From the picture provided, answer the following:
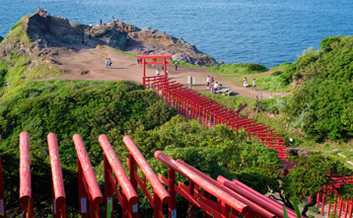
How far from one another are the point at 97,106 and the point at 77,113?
56.7 inches

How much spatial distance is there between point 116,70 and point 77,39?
1033 cm

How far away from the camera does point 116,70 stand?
1592 inches

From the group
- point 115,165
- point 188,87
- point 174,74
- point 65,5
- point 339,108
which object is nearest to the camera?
point 115,165

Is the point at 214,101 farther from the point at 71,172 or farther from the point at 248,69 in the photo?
the point at 71,172

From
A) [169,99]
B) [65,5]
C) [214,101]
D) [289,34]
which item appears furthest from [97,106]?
[65,5]

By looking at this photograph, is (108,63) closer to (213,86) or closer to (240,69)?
(213,86)

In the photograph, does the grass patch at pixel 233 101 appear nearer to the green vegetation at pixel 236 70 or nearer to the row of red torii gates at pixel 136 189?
the green vegetation at pixel 236 70

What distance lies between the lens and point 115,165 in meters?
7.28

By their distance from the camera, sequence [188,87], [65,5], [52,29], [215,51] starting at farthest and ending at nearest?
[65,5]
[215,51]
[52,29]
[188,87]

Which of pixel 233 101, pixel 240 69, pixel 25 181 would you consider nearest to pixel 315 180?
pixel 25 181

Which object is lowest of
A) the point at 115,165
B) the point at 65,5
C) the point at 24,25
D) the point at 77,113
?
the point at 77,113

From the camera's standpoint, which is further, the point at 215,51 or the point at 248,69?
the point at 215,51

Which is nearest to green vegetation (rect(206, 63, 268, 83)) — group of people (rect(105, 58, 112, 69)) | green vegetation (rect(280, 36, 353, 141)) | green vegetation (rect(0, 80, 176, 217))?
green vegetation (rect(280, 36, 353, 141))

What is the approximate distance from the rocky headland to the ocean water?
2665cm
